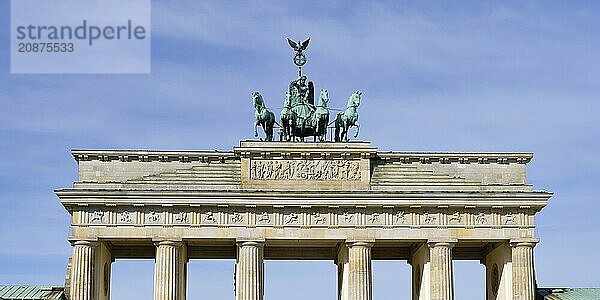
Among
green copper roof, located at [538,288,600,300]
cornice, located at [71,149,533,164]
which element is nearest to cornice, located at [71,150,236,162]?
cornice, located at [71,149,533,164]

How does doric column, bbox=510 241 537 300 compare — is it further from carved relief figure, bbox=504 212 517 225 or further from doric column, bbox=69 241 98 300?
doric column, bbox=69 241 98 300

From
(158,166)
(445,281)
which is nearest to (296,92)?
(158,166)

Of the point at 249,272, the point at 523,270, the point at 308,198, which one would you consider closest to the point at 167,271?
the point at 249,272

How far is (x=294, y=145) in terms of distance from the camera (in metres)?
82.2

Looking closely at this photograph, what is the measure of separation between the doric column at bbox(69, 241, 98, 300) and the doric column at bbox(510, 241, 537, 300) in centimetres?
2457

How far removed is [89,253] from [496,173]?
81.4 ft

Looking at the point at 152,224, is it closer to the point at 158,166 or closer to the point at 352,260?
the point at 158,166

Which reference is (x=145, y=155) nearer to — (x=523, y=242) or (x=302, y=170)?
(x=302, y=170)

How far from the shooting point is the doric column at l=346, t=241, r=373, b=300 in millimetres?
80250

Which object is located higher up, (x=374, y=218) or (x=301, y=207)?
(x=301, y=207)

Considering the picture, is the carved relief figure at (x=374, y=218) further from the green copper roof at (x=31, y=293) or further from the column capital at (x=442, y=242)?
the green copper roof at (x=31, y=293)

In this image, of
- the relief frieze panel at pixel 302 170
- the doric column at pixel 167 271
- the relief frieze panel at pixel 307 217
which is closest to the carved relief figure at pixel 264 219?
the relief frieze panel at pixel 307 217

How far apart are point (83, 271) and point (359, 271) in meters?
16.0

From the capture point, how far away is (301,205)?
8069cm
